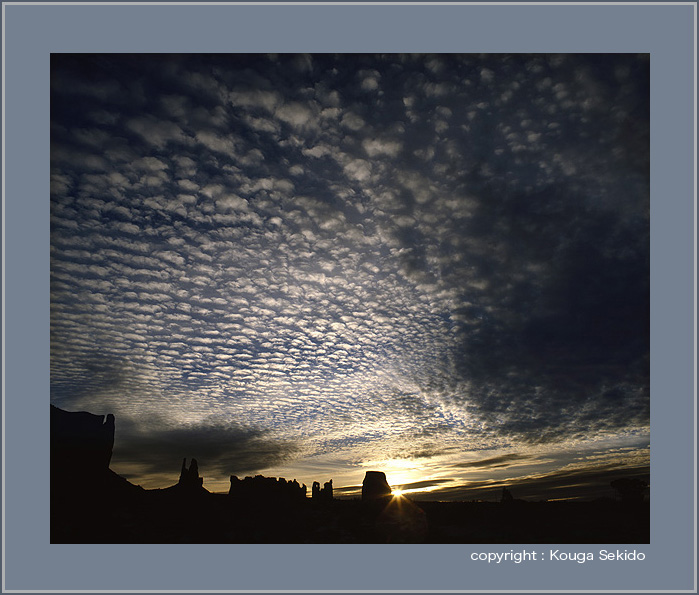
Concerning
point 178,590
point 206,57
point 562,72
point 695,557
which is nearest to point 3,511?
point 178,590

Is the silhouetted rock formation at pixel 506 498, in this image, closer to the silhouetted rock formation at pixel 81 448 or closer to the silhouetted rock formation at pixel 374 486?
the silhouetted rock formation at pixel 374 486

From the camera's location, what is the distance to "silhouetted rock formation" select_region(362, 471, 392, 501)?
18.7 m

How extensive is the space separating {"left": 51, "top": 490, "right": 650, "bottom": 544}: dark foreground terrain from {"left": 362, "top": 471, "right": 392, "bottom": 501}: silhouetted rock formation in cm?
207

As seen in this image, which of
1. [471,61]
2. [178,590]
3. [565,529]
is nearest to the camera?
[178,590]

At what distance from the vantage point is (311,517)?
1537cm

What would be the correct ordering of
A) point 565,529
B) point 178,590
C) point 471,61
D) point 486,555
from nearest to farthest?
1. point 178,590
2. point 486,555
3. point 471,61
4. point 565,529

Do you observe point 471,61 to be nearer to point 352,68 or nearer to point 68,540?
point 352,68

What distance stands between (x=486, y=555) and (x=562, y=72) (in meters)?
17.4

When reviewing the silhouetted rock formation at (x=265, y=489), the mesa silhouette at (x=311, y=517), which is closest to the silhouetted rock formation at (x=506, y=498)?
the mesa silhouette at (x=311, y=517)

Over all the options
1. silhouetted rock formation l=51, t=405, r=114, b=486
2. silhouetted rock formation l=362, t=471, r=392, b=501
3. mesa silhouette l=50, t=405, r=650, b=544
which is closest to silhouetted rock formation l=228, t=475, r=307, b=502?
mesa silhouette l=50, t=405, r=650, b=544

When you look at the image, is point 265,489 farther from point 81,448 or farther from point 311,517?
point 81,448

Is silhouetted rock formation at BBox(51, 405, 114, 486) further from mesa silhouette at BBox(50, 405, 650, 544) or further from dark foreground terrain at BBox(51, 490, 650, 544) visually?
dark foreground terrain at BBox(51, 490, 650, 544)

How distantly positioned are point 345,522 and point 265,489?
352 inches

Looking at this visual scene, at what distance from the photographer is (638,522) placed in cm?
1154
